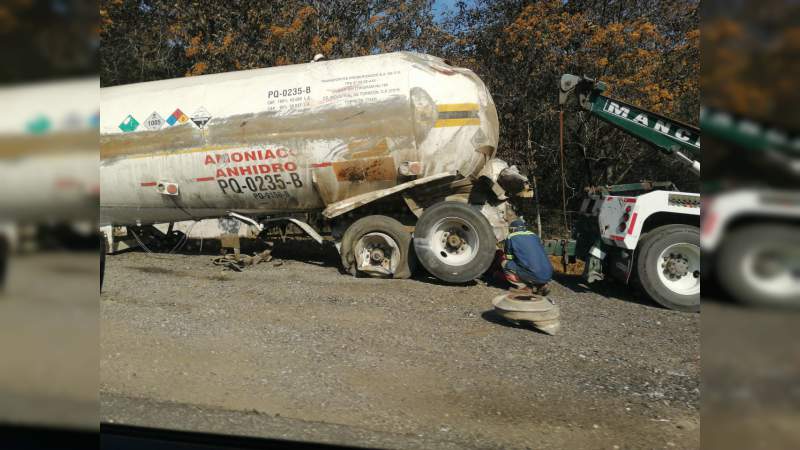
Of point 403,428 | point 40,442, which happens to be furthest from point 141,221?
point 40,442

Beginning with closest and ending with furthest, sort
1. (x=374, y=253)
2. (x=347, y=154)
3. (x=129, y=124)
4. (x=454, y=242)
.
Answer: (x=454, y=242) → (x=347, y=154) → (x=374, y=253) → (x=129, y=124)

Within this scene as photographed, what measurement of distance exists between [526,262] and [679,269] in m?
1.93

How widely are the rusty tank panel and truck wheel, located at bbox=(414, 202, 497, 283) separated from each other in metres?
0.75

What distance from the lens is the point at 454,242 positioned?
8547 mm

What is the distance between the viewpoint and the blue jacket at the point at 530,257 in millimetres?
7477

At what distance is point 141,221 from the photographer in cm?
1025

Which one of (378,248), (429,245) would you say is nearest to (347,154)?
(378,248)

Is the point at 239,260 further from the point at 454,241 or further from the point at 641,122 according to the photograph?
the point at 641,122

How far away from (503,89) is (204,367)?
438 inches

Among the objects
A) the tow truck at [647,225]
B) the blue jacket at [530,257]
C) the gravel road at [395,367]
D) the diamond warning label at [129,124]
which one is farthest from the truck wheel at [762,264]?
the diamond warning label at [129,124]

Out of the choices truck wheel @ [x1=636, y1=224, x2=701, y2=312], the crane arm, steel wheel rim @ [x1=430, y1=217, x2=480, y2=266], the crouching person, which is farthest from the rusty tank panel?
truck wheel @ [x1=636, y1=224, x2=701, y2=312]

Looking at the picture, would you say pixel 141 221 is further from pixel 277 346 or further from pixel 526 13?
pixel 526 13

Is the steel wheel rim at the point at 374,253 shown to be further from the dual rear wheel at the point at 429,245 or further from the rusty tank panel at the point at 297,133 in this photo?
the rusty tank panel at the point at 297,133

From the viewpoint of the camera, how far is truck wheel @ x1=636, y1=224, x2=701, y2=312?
7359 mm
